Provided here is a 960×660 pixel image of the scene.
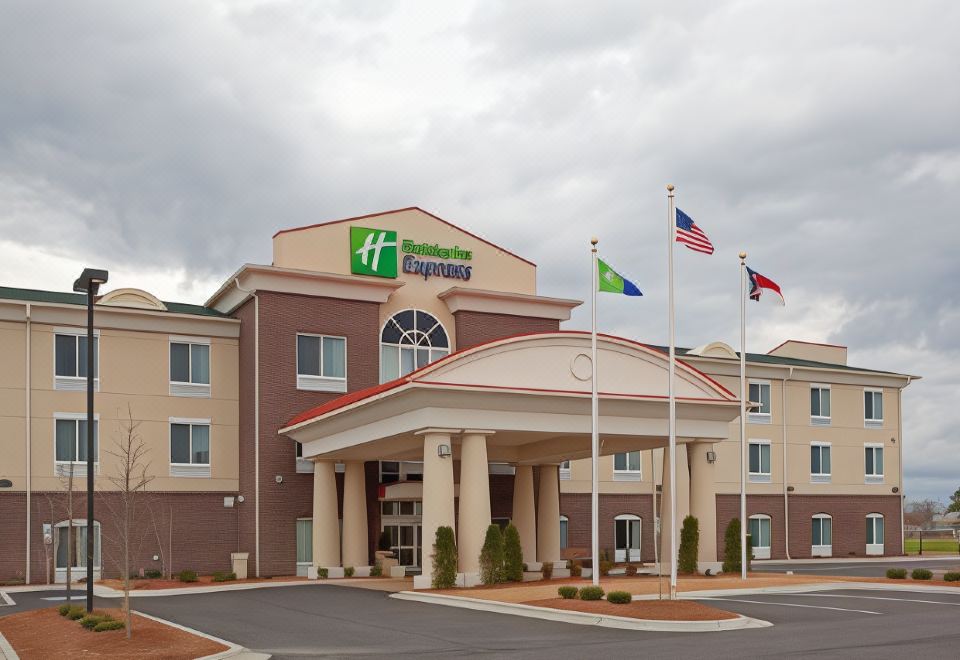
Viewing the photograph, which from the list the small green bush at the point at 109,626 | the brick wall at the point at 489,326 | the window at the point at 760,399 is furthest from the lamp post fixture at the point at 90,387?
the window at the point at 760,399

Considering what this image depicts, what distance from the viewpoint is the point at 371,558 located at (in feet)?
127

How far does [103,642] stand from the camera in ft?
60.0

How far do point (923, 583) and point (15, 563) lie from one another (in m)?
27.3

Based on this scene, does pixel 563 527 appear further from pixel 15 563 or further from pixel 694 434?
pixel 15 563

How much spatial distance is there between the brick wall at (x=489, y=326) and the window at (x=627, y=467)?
25.1 feet

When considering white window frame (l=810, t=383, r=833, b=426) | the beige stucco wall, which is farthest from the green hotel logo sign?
white window frame (l=810, t=383, r=833, b=426)

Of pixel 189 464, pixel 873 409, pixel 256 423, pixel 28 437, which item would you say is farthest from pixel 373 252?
pixel 873 409

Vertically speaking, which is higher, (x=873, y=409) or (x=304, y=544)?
(x=873, y=409)

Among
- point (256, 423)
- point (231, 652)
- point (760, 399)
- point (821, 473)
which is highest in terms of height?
point (760, 399)

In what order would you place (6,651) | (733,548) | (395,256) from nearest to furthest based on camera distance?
1. (6,651)
2. (733,548)
3. (395,256)

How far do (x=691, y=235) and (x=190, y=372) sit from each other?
70.2ft

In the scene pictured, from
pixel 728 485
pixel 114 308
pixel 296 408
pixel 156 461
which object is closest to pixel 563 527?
pixel 728 485

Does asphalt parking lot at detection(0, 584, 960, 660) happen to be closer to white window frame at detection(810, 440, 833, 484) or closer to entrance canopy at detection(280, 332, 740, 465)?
entrance canopy at detection(280, 332, 740, 465)

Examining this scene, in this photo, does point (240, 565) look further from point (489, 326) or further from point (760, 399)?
point (760, 399)
